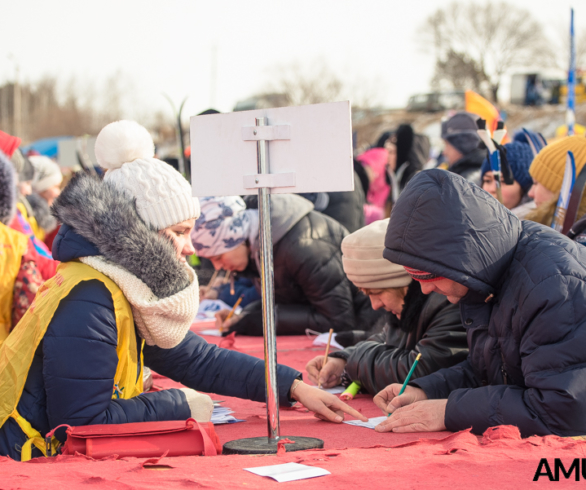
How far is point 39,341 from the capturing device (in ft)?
6.72

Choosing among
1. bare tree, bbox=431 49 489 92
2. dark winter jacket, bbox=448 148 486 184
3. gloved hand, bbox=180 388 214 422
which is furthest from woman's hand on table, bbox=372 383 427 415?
bare tree, bbox=431 49 489 92

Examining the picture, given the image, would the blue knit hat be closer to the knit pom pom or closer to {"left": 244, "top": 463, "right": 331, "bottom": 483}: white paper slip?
the knit pom pom

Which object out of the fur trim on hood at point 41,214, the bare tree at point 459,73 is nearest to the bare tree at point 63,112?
the bare tree at point 459,73

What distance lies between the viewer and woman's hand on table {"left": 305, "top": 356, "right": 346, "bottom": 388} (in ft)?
10.3

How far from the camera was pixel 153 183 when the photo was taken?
2.36m

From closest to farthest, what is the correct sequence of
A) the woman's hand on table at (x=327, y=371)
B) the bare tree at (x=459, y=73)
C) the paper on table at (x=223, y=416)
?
the paper on table at (x=223, y=416), the woman's hand on table at (x=327, y=371), the bare tree at (x=459, y=73)

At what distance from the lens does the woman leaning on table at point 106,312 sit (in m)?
2.04

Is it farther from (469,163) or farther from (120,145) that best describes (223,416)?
(469,163)

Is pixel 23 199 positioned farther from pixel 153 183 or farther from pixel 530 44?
pixel 530 44

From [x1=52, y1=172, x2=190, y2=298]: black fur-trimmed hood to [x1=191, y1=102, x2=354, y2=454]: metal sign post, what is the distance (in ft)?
0.73

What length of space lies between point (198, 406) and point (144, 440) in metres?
0.32

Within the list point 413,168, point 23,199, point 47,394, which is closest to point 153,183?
point 47,394

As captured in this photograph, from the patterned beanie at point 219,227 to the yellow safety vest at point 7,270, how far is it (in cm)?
115

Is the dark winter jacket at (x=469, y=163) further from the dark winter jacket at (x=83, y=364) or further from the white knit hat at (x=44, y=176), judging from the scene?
the dark winter jacket at (x=83, y=364)
